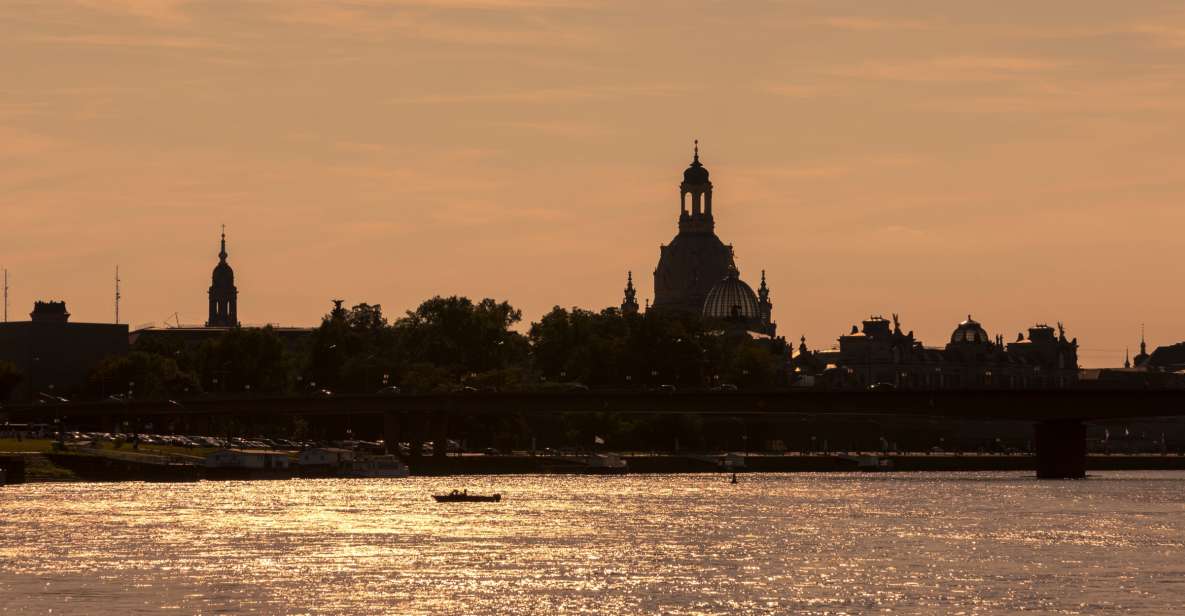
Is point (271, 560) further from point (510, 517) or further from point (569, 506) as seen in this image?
point (569, 506)

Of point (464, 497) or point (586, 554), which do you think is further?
point (464, 497)

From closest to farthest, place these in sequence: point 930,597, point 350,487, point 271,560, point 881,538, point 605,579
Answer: point 930,597
point 605,579
point 271,560
point 881,538
point 350,487

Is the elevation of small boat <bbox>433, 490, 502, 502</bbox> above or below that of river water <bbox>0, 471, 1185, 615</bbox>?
above

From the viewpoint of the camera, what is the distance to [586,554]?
377 ft

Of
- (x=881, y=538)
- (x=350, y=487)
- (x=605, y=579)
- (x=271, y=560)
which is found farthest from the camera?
(x=350, y=487)

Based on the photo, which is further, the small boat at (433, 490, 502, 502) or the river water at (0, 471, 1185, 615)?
the small boat at (433, 490, 502, 502)

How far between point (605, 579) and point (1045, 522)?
45.1 m

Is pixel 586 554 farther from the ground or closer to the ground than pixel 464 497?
closer to the ground

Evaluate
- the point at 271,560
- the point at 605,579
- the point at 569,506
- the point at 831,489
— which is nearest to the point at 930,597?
the point at 605,579

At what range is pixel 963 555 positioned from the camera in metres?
115

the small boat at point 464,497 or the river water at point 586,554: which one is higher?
the small boat at point 464,497

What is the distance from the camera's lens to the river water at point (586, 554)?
305 feet

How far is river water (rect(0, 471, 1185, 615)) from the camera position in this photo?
93.0 m

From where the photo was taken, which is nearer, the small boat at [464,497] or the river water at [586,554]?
the river water at [586,554]
